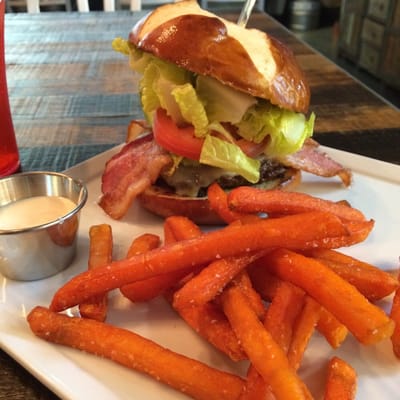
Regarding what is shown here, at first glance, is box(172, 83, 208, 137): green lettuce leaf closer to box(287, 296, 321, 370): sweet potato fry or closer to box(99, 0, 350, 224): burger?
box(99, 0, 350, 224): burger

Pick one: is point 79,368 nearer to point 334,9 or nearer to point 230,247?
point 230,247

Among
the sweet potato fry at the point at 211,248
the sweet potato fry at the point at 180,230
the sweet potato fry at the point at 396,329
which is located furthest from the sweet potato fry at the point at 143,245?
the sweet potato fry at the point at 396,329

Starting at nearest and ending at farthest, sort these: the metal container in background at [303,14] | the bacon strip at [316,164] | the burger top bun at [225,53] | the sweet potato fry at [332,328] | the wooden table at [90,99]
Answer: the sweet potato fry at [332,328] < the burger top bun at [225,53] < the bacon strip at [316,164] < the wooden table at [90,99] < the metal container in background at [303,14]

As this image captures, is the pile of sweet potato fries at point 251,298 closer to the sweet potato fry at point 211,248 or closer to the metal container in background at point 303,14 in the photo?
the sweet potato fry at point 211,248

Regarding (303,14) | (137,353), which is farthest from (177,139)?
(303,14)

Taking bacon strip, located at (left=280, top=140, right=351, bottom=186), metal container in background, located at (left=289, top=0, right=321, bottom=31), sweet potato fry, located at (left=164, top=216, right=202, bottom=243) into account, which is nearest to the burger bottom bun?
bacon strip, located at (left=280, top=140, right=351, bottom=186)

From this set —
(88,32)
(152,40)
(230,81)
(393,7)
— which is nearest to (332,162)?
(230,81)

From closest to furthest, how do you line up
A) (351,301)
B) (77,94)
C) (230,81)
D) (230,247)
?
(351,301)
(230,247)
(230,81)
(77,94)
